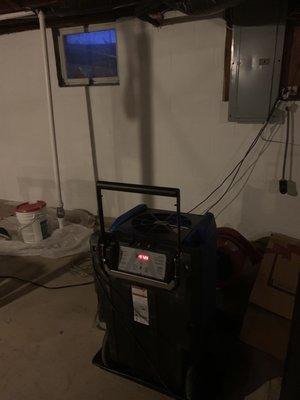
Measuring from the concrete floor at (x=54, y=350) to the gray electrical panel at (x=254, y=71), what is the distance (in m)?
1.67

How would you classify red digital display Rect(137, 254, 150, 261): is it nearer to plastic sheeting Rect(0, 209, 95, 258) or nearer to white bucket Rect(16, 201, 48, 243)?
plastic sheeting Rect(0, 209, 95, 258)

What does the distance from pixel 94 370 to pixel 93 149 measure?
1984 mm

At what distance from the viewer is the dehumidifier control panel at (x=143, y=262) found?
3.49 feet

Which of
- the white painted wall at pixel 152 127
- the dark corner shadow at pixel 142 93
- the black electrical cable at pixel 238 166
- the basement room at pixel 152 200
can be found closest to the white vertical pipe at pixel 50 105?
the basement room at pixel 152 200

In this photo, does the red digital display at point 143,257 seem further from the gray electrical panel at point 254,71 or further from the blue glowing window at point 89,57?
the blue glowing window at point 89,57

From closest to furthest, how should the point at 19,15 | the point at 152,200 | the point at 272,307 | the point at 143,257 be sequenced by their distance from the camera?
1. the point at 143,257
2. the point at 272,307
3. the point at 19,15
4. the point at 152,200

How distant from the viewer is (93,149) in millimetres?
2891

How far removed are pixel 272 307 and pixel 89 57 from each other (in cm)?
247

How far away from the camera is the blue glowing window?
101 inches

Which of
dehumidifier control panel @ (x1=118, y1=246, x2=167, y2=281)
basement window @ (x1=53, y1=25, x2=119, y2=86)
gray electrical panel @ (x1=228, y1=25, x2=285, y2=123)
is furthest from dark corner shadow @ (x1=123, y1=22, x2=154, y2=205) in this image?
dehumidifier control panel @ (x1=118, y1=246, x2=167, y2=281)

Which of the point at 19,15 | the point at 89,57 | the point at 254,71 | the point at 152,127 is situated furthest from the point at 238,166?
the point at 19,15

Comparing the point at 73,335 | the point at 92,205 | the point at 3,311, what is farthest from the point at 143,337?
the point at 92,205

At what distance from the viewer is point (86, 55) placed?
269cm

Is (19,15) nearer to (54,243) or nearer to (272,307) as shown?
(54,243)
